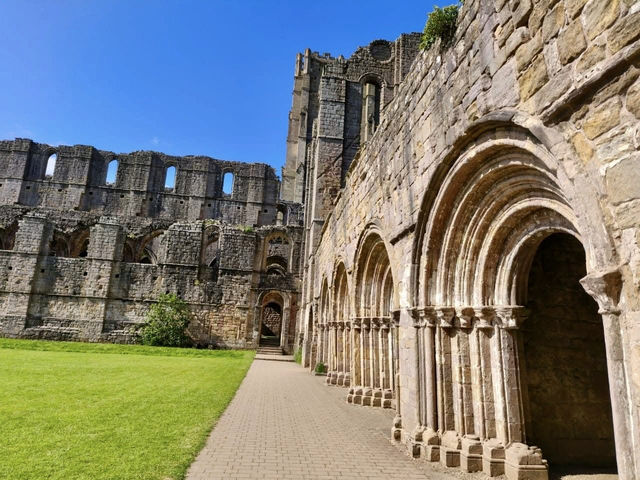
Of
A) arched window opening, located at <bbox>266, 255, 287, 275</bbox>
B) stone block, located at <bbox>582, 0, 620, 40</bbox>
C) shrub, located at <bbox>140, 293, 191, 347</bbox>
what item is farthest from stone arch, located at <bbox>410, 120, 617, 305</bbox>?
arched window opening, located at <bbox>266, 255, 287, 275</bbox>

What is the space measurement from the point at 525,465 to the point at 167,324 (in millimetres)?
22184

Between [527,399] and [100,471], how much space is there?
4518mm

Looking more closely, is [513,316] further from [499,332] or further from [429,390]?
[429,390]

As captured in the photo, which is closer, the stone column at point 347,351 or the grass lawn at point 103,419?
the grass lawn at point 103,419

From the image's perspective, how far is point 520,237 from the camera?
15.6ft

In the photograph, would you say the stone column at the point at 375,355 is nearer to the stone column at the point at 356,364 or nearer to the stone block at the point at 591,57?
the stone column at the point at 356,364

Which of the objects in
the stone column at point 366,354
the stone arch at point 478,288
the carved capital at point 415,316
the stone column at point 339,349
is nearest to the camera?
the stone arch at point 478,288

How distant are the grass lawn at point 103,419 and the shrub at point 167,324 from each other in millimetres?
10783

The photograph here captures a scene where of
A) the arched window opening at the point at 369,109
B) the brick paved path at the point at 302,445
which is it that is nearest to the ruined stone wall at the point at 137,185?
the arched window opening at the point at 369,109

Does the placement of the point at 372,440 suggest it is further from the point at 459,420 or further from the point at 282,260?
the point at 282,260

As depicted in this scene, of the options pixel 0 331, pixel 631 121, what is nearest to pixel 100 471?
pixel 631 121

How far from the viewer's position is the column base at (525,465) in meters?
4.17

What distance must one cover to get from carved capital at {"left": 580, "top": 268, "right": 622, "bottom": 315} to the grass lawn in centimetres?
389

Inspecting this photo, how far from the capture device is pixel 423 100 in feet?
19.7
